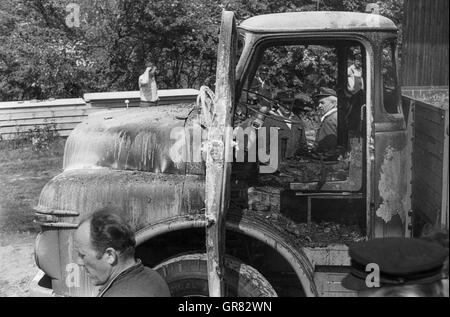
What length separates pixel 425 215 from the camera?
13.0 feet

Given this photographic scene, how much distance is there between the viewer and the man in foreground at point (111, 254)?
2.74 m

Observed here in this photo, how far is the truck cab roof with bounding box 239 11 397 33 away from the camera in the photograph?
12.8ft

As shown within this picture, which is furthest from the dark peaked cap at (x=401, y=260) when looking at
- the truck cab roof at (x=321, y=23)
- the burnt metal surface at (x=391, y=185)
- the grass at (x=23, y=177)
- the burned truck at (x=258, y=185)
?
the grass at (x=23, y=177)

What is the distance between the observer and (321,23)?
3906 millimetres

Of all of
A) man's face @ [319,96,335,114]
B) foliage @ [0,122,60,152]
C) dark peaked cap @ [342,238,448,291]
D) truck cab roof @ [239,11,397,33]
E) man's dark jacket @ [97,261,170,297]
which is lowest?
foliage @ [0,122,60,152]

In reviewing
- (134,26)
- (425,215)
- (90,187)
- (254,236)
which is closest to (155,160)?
(90,187)

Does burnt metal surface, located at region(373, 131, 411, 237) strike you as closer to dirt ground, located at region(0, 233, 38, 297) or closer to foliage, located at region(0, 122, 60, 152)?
dirt ground, located at region(0, 233, 38, 297)

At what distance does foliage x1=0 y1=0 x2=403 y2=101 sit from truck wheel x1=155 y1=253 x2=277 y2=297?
8169 mm

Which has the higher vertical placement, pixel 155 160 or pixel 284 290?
pixel 155 160

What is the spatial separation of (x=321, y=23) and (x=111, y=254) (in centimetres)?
206

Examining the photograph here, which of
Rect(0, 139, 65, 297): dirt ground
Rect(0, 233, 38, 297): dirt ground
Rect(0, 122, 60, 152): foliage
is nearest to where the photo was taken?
Rect(0, 233, 38, 297): dirt ground

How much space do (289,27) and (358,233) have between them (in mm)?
1416

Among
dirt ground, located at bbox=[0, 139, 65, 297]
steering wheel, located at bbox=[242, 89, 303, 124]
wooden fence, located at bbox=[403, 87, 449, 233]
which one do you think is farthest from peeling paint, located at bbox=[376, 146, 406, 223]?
dirt ground, located at bbox=[0, 139, 65, 297]
